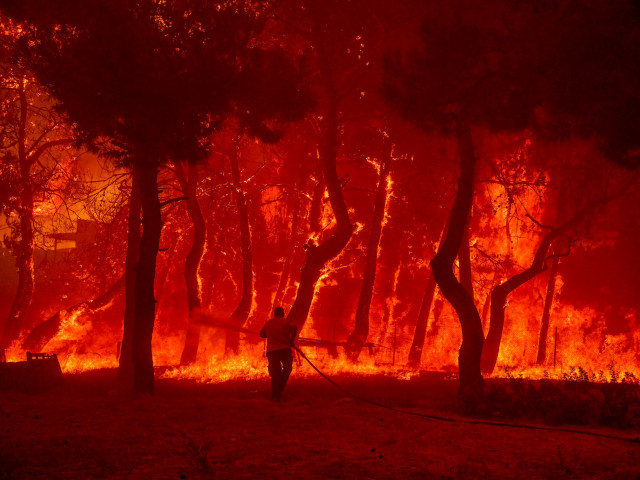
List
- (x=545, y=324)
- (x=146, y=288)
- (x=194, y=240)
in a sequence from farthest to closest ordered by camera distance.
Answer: (x=545, y=324)
(x=194, y=240)
(x=146, y=288)

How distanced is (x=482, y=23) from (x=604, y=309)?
95.6 ft

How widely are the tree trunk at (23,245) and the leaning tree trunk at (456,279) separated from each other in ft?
59.0

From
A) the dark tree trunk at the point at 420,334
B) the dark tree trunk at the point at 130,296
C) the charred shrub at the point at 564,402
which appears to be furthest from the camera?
the dark tree trunk at the point at 420,334

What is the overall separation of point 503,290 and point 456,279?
995 centimetres

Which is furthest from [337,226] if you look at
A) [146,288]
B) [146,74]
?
[146,74]

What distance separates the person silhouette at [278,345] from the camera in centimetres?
1474

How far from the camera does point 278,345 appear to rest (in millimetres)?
14734

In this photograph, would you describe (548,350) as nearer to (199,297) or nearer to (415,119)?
(199,297)

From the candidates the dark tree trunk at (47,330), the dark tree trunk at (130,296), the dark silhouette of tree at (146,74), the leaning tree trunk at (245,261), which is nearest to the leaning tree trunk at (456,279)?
the dark silhouette of tree at (146,74)

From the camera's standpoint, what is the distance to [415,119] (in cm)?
1631

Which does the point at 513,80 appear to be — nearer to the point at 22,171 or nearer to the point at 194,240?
the point at 194,240

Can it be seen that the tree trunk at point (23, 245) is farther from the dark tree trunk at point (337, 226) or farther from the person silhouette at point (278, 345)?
the person silhouette at point (278, 345)

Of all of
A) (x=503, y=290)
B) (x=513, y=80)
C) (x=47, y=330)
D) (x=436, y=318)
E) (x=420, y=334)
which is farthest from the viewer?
(x=436, y=318)

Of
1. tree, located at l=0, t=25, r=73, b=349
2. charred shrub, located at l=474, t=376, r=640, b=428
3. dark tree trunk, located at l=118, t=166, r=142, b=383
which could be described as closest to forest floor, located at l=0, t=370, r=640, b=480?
charred shrub, located at l=474, t=376, r=640, b=428
